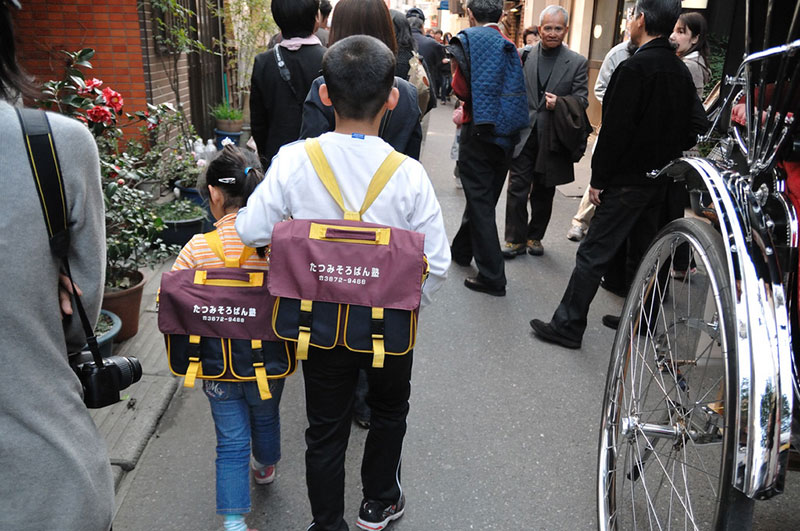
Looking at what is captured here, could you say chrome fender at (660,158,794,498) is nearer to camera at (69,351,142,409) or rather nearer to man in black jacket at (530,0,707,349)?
camera at (69,351,142,409)

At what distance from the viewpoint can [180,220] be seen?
5.72 meters

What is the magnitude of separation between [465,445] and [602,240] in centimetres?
154

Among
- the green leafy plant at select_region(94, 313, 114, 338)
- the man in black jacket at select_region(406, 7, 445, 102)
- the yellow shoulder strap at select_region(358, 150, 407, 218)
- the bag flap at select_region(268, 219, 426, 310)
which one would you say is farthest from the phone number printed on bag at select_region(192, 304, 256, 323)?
the man in black jacket at select_region(406, 7, 445, 102)

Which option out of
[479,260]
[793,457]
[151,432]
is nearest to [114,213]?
[151,432]

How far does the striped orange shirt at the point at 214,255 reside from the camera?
242 cm

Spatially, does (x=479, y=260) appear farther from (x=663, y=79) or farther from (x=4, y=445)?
(x=4, y=445)

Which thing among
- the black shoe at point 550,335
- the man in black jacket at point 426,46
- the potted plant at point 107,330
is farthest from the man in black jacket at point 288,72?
the man in black jacket at point 426,46

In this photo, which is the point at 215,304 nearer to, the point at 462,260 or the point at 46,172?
the point at 46,172

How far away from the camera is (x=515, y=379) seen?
13.3 ft

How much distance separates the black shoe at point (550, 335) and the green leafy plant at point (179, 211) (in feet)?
9.88

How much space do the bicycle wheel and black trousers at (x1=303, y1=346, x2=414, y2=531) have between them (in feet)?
2.64

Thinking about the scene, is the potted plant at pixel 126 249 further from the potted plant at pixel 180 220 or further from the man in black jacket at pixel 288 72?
the potted plant at pixel 180 220

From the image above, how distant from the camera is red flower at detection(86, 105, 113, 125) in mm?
3936

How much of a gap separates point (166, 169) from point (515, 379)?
418 centimetres
